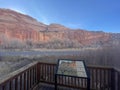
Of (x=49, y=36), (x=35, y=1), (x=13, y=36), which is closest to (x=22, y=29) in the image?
(x=13, y=36)

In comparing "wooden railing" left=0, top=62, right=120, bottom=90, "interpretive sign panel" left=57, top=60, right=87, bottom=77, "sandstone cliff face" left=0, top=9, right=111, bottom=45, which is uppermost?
"sandstone cliff face" left=0, top=9, right=111, bottom=45

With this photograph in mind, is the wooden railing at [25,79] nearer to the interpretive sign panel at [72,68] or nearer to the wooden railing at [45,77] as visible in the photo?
the wooden railing at [45,77]

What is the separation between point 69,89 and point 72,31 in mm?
18175

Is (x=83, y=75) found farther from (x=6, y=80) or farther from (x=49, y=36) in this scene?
(x=49, y=36)

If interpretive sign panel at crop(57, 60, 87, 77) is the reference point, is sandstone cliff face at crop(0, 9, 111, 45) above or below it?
above

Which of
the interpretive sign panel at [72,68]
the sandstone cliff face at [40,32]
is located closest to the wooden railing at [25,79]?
the interpretive sign panel at [72,68]

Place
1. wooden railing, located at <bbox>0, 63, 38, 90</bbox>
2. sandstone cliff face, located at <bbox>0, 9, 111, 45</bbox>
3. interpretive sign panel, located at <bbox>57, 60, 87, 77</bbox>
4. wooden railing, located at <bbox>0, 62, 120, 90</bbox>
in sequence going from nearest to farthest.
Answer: wooden railing, located at <bbox>0, 63, 38, 90</bbox>
interpretive sign panel, located at <bbox>57, 60, 87, 77</bbox>
wooden railing, located at <bbox>0, 62, 120, 90</bbox>
sandstone cliff face, located at <bbox>0, 9, 111, 45</bbox>

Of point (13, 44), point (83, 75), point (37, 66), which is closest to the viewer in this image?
point (83, 75)

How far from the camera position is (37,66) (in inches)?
126

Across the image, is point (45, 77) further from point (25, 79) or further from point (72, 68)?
point (72, 68)

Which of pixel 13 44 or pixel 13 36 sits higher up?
pixel 13 36

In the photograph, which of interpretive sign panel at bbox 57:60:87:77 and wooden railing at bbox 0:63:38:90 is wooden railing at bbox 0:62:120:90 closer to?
wooden railing at bbox 0:63:38:90

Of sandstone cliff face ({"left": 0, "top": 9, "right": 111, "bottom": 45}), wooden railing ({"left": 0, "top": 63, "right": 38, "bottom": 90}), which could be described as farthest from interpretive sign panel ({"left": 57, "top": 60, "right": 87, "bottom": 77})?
sandstone cliff face ({"left": 0, "top": 9, "right": 111, "bottom": 45})

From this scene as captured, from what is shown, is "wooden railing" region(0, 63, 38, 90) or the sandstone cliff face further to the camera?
the sandstone cliff face
